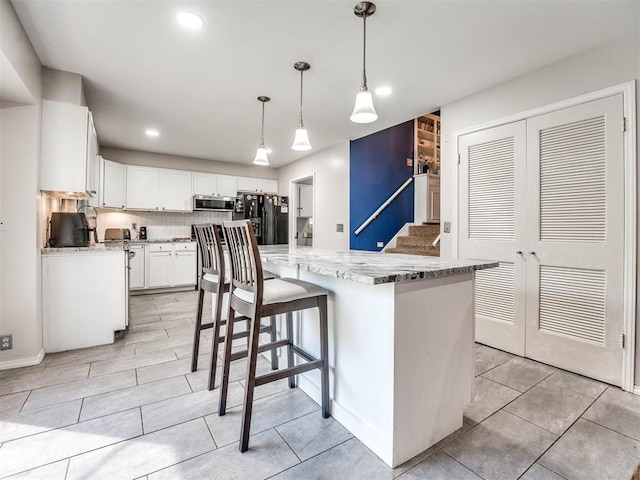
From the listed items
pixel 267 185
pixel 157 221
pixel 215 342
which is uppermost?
pixel 267 185

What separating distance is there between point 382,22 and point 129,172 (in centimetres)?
470

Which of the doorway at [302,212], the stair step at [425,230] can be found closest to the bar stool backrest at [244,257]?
the stair step at [425,230]

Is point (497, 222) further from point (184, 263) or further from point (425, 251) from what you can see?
point (184, 263)

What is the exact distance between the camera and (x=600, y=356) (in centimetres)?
221

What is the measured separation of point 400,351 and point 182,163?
5528 millimetres

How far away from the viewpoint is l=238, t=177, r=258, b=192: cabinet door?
6.14 metres

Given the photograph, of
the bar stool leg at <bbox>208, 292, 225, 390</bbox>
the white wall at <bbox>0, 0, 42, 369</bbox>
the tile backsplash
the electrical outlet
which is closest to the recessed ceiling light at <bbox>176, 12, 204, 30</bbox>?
the white wall at <bbox>0, 0, 42, 369</bbox>

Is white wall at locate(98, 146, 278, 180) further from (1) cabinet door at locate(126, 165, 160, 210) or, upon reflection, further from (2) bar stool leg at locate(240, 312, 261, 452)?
(2) bar stool leg at locate(240, 312, 261, 452)

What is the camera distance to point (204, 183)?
5.76 m

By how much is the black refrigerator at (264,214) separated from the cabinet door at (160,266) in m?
1.40

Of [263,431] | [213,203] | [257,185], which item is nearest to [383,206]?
[257,185]

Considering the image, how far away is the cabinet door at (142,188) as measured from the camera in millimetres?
5121

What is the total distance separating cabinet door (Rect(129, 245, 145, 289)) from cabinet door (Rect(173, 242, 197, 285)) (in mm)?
480

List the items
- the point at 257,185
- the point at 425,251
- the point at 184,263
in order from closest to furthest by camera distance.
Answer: the point at 425,251 < the point at 184,263 < the point at 257,185
